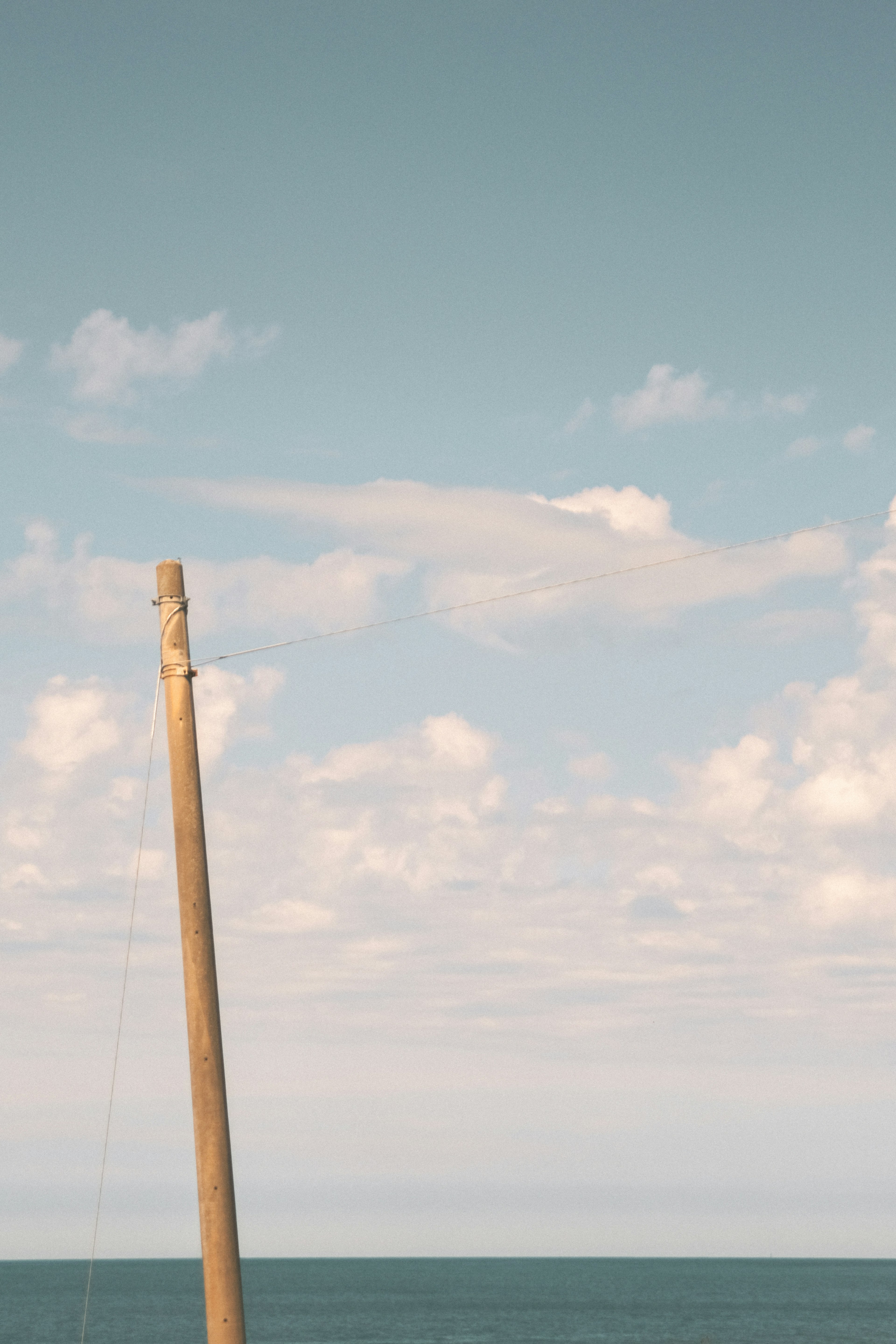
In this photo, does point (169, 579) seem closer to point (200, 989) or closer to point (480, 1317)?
point (200, 989)

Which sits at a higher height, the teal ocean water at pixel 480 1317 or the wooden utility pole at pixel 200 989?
the wooden utility pole at pixel 200 989

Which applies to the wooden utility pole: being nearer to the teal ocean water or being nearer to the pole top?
the pole top

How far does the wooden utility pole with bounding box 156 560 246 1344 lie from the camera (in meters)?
6.79

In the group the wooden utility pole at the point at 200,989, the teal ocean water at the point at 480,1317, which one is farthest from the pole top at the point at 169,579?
the teal ocean water at the point at 480,1317

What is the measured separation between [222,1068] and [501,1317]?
138019 millimetres

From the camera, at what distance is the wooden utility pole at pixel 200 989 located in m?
6.79

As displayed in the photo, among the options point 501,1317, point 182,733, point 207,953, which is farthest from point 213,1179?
point 501,1317

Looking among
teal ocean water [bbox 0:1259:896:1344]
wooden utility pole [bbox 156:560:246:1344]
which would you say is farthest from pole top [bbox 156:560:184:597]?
teal ocean water [bbox 0:1259:896:1344]

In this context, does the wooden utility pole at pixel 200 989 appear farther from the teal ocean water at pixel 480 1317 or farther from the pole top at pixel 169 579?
the teal ocean water at pixel 480 1317

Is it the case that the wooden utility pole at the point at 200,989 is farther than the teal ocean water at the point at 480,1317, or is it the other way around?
the teal ocean water at the point at 480,1317

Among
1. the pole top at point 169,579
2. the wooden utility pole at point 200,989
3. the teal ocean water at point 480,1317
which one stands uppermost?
the pole top at point 169,579

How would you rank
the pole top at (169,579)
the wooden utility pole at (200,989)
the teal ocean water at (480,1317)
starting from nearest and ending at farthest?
the wooden utility pole at (200,989) → the pole top at (169,579) → the teal ocean water at (480,1317)

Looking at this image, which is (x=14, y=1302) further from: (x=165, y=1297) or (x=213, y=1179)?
(x=213, y=1179)

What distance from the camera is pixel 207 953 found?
7.18m
